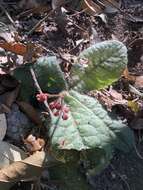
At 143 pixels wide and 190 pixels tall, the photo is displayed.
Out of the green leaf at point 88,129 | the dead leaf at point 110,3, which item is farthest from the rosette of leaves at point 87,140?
the dead leaf at point 110,3

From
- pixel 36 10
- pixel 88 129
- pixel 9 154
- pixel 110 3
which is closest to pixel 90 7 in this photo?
pixel 110 3

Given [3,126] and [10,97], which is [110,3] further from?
[3,126]

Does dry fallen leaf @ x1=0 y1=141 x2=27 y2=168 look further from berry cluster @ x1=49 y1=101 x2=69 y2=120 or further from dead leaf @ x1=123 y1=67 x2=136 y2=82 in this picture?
dead leaf @ x1=123 y1=67 x2=136 y2=82

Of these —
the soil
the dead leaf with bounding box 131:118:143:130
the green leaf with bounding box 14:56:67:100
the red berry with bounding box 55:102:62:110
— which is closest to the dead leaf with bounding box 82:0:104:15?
the soil

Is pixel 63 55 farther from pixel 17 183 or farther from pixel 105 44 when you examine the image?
pixel 17 183

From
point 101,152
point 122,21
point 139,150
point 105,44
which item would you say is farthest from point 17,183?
point 122,21

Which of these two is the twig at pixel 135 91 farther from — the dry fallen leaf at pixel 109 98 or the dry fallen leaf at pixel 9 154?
the dry fallen leaf at pixel 9 154
